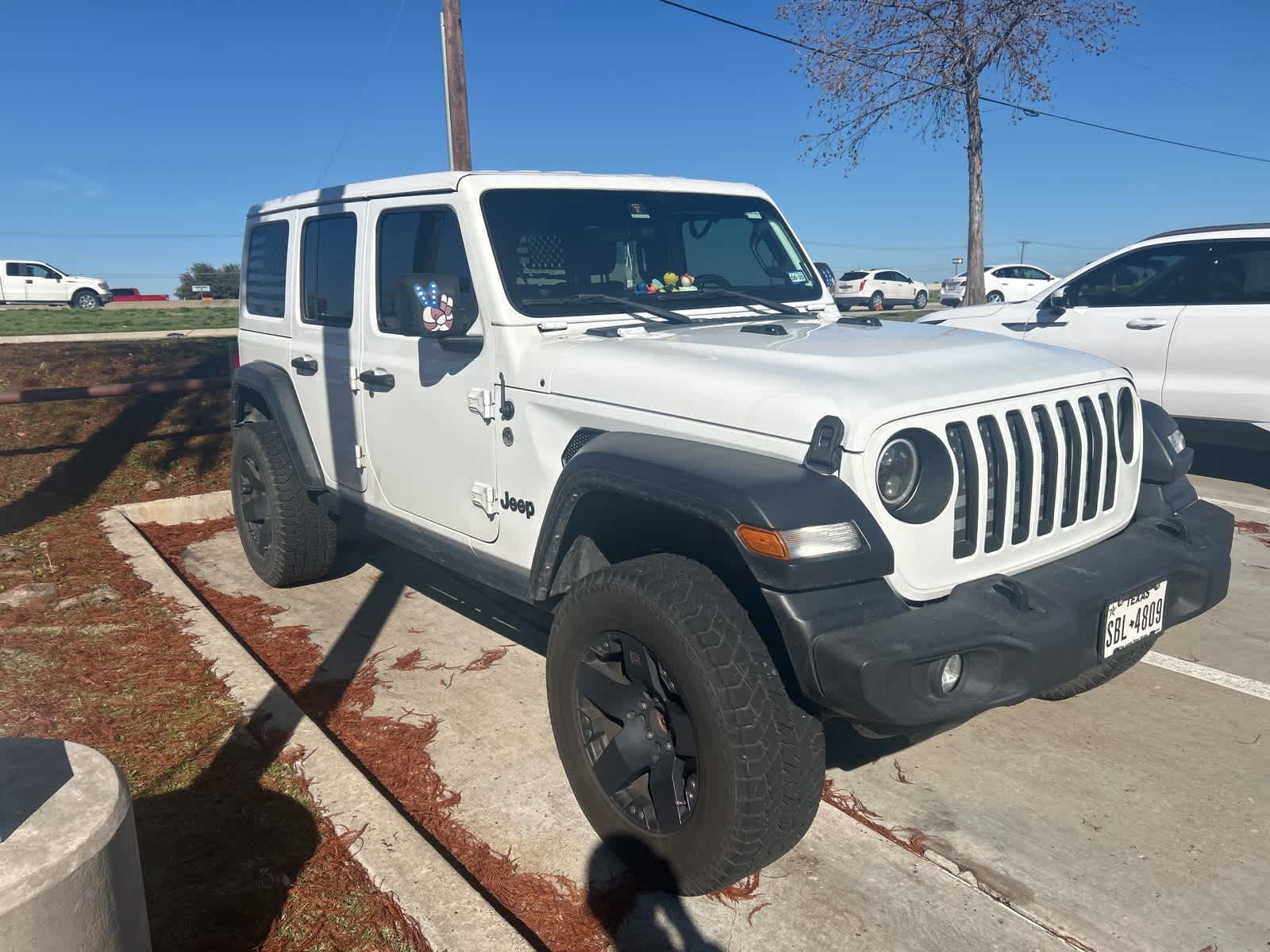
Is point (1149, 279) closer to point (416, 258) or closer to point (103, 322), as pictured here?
point (416, 258)

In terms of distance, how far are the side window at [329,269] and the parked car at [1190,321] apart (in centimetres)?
493

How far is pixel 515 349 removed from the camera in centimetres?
347

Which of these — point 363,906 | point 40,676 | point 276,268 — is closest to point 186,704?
point 40,676

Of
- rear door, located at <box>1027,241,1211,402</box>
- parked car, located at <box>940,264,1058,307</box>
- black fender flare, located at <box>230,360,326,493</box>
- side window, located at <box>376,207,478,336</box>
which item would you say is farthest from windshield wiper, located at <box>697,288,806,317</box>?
parked car, located at <box>940,264,1058,307</box>

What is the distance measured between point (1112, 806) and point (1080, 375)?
1420 mm

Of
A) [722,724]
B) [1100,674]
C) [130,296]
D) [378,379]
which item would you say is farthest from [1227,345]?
[130,296]

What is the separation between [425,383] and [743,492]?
1.84 metres

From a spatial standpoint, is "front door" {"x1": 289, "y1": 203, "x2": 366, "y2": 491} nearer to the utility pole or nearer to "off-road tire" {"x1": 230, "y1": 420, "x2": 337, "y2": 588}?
"off-road tire" {"x1": 230, "y1": 420, "x2": 337, "y2": 588}

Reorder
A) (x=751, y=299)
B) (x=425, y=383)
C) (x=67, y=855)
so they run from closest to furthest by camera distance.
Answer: (x=67, y=855) → (x=425, y=383) → (x=751, y=299)

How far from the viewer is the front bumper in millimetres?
2357

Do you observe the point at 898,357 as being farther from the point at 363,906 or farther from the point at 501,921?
the point at 363,906

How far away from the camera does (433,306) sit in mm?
3420

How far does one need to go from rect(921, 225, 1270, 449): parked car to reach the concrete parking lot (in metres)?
2.76

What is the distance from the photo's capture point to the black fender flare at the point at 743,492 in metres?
2.42
